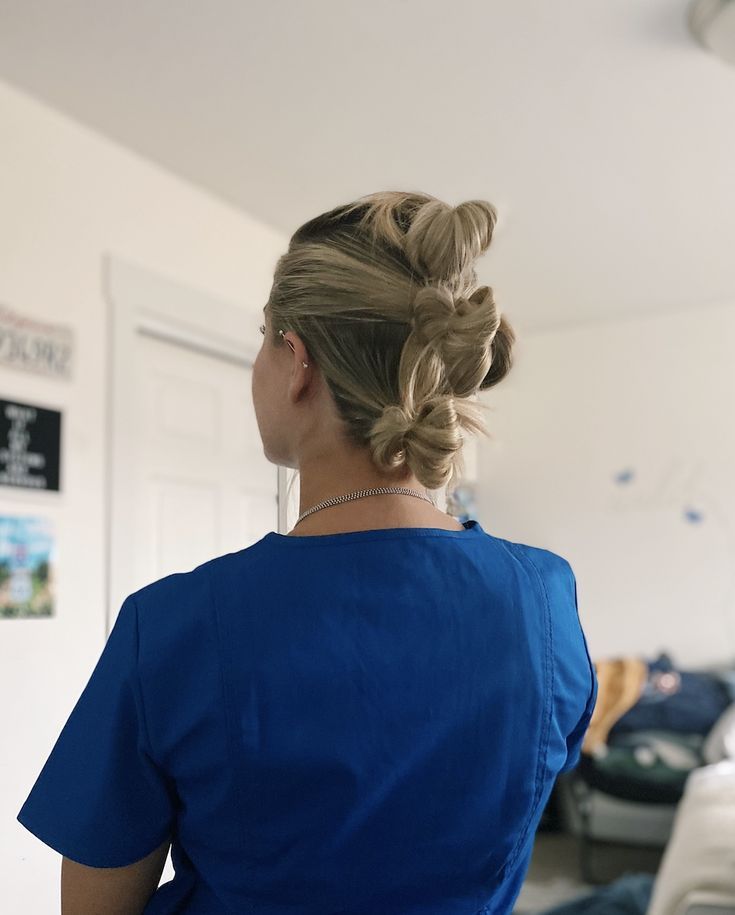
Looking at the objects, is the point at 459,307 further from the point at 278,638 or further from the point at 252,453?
the point at 252,453

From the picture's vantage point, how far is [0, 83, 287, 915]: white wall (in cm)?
225

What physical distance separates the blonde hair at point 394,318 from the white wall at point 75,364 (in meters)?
1.69

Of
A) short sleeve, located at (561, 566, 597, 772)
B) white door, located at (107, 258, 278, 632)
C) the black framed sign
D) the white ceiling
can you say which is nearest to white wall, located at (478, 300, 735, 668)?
the white ceiling

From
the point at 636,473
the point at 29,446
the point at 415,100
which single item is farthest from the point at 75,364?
the point at 636,473

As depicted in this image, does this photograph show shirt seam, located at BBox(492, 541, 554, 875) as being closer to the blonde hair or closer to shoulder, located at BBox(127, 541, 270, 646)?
the blonde hair

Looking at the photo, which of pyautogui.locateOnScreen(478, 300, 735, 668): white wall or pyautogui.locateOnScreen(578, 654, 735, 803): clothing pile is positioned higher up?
pyautogui.locateOnScreen(478, 300, 735, 668): white wall

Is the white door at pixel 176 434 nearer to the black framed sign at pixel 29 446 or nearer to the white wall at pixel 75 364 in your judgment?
the white wall at pixel 75 364

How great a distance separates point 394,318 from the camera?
2.65 ft

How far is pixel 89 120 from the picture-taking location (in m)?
2.65

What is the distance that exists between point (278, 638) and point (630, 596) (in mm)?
3919

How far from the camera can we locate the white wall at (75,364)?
2.25 m

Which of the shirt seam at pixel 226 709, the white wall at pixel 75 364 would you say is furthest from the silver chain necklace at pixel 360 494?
the white wall at pixel 75 364

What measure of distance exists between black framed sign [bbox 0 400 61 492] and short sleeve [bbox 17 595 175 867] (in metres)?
1.70

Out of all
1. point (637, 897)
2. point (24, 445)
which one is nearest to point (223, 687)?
point (24, 445)
